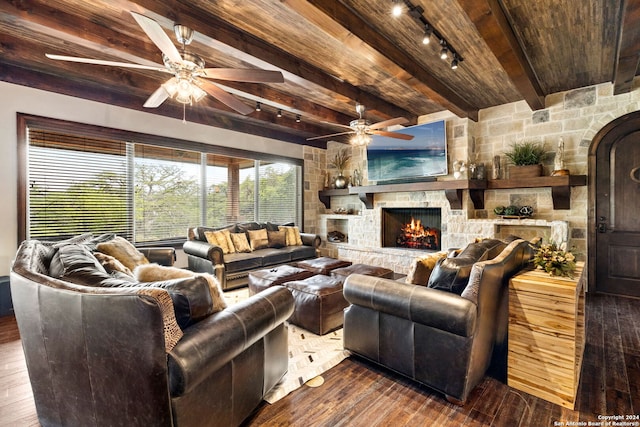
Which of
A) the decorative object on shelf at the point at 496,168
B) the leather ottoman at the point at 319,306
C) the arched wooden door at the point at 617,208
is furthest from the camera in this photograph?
the decorative object on shelf at the point at 496,168

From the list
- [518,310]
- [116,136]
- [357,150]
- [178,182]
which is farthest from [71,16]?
[357,150]

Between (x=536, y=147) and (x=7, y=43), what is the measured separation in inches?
254

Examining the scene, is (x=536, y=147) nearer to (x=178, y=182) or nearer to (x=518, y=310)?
(x=518, y=310)

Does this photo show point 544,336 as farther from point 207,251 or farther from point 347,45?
point 207,251

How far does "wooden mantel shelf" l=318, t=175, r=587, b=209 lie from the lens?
4.02 meters

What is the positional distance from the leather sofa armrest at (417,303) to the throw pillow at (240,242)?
3.00 meters

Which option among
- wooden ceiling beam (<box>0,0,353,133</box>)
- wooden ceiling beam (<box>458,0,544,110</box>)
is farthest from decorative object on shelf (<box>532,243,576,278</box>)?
wooden ceiling beam (<box>0,0,353,133</box>)

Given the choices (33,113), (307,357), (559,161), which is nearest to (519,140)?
(559,161)

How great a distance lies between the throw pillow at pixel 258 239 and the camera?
16.7 ft

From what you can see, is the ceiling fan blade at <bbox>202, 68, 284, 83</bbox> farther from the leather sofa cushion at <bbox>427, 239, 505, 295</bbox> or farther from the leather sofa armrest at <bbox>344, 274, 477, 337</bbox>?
the leather sofa cushion at <bbox>427, 239, 505, 295</bbox>

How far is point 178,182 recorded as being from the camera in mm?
4941

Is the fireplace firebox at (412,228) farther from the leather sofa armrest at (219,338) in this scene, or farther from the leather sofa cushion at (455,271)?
the leather sofa armrest at (219,338)

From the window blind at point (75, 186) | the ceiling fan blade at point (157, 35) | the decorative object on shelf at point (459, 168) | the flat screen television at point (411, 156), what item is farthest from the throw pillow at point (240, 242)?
the decorative object on shelf at point (459, 168)

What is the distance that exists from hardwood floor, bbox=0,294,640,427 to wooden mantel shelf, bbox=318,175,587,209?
2340 millimetres
